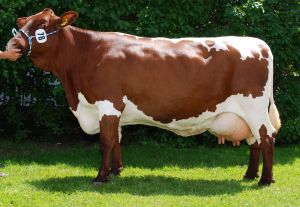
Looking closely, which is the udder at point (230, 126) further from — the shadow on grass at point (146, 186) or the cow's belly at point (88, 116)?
the cow's belly at point (88, 116)

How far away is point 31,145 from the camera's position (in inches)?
399

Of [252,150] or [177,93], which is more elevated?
[177,93]

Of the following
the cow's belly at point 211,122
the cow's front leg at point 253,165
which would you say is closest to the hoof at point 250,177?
the cow's front leg at point 253,165

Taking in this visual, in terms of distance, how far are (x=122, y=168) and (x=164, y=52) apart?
1.78 m

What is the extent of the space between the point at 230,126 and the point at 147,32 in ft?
8.24

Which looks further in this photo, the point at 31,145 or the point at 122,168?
the point at 31,145

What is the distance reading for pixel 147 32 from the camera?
9.37 metres

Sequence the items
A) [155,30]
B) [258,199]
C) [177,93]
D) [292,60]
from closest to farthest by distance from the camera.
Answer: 1. [258,199]
2. [177,93]
3. [155,30]
4. [292,60]

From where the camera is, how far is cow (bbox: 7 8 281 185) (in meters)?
7.34

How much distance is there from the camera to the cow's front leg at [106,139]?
24.0ft

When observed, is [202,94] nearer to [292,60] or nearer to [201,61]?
[201,61]

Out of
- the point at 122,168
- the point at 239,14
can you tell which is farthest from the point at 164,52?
the point at 239,14

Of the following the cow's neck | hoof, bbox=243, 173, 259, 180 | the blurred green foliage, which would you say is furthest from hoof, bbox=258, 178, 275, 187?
the blurred green foliage

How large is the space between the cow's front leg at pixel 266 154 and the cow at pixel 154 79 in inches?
0.5
